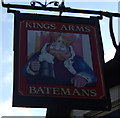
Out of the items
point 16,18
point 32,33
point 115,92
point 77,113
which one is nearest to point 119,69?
point 115,92

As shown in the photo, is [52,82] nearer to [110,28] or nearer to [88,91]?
[88,91]

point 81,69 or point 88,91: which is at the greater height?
point 81,69

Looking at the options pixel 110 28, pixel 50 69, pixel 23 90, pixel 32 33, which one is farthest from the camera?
pixel 110 28

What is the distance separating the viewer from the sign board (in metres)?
6.39

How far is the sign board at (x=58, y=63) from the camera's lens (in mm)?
6391

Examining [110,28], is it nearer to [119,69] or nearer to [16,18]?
[119,69]

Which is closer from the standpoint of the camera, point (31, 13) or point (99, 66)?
point (99, 66)

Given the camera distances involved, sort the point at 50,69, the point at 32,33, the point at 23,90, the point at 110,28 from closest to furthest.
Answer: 1. the point at 23,90
2. the point at 50,69
3. the point at 32,33
4. the point at 110,28

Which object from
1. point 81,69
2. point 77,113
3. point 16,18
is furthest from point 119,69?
point 16,18

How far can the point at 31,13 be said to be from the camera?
7.79m

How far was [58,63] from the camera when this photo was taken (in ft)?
22.9


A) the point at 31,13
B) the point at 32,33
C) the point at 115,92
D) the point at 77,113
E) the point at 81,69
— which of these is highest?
the point at 31,13

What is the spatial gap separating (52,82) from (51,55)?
2.48 ft

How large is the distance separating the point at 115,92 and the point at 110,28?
1674mm
